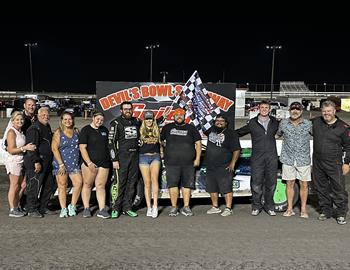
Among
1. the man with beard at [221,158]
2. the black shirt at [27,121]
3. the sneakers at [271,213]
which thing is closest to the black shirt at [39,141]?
the black shirt at [27,121]

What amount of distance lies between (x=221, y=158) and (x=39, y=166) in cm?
255

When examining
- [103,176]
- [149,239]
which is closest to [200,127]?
[103,176]

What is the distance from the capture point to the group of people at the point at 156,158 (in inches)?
220

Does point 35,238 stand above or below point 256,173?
below

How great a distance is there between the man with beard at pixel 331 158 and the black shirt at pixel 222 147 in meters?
1.14

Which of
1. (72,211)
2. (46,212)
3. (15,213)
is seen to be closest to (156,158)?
(72,211)

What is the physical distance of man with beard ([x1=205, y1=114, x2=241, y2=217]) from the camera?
595 centimetres

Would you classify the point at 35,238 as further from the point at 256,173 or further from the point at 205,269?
the point at 256,173

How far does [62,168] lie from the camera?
219 inches

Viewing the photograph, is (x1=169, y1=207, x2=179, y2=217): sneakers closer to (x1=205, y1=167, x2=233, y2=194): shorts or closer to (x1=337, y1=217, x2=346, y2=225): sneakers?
(x1=205, y1=167, x2=233, y2=194): shorts

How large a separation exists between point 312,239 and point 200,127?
301 centimetres

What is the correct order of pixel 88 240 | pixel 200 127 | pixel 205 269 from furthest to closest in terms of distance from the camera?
1. pixel 200 127
2. pixel 88 240
3. pixel 205 269

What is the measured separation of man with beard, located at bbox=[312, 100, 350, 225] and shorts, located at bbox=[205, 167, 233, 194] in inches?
49.9

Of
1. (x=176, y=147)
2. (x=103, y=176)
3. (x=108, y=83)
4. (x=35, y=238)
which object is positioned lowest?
(x=35, y=238)
